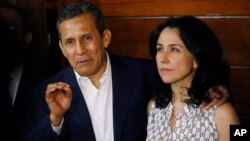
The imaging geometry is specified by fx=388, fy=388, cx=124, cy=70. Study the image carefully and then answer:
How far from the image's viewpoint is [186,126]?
1.89 meters

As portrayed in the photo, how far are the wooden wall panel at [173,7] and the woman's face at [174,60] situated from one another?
68 centimetres

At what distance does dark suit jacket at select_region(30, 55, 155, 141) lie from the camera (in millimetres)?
2035

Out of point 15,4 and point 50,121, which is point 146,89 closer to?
point 50,121

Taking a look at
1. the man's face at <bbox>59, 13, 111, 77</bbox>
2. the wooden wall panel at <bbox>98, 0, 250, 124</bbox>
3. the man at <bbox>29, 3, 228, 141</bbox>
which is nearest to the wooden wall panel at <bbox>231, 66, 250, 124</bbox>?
the wooden wall panel at <bbox>98, 0, 250, 124</bbox>

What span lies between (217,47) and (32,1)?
1539mm

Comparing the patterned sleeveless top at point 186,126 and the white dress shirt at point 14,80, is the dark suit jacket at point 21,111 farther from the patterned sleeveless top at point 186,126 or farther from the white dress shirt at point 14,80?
the patterned sleeveless top at point 186,126

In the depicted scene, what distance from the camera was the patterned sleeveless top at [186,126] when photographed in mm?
1835

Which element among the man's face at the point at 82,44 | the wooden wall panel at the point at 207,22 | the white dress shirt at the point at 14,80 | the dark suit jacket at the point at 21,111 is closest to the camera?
the man's face at the point at 82,44

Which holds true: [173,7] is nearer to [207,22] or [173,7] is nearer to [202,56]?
[207,22]

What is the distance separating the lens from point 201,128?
1.85m

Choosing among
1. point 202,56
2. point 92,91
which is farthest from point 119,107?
point 202,56

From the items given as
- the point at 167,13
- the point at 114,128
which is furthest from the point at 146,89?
the point at 167,13

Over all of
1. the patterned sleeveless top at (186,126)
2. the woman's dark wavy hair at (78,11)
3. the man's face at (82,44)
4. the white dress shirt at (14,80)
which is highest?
the woman's dark wavy hair at (78,11)

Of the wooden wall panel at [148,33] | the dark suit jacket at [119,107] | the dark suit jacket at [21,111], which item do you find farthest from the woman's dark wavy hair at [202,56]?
the dark suit jacket at [21,111]
